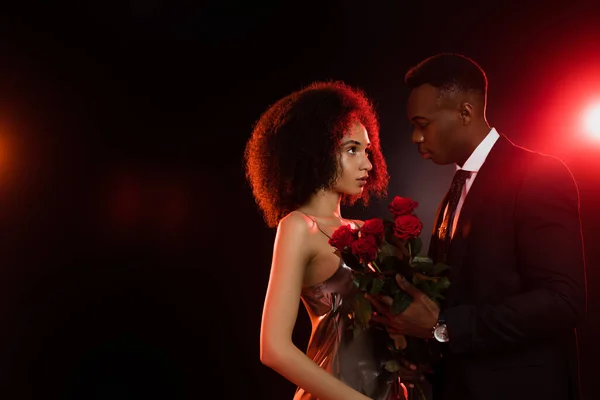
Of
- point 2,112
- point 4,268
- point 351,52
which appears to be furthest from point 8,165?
point 351,52

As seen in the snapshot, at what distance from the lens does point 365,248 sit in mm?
1955

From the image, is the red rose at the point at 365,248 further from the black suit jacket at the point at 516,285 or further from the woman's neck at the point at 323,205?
the woman's neck at the point at 323,205

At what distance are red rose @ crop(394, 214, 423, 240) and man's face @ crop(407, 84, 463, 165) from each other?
453mm

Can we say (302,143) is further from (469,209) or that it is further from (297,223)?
(469,209)

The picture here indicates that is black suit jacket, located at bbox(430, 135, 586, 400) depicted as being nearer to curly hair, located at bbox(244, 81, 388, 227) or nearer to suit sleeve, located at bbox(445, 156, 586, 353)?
suit sleeve, located at bbox(445, 156, 586, 353)

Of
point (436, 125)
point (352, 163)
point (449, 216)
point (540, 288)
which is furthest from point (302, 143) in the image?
point (540, 288)

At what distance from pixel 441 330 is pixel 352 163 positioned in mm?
777

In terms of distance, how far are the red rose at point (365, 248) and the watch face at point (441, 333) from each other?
11.9 inches

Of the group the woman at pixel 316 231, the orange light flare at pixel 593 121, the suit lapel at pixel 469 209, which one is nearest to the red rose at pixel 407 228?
the suit lapel at pixel 469 209

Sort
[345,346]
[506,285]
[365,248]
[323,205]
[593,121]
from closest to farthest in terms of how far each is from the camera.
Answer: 1. [365,248]
2. [506,285]
3. [345,346]
4. [323,205]
5. [593,121]

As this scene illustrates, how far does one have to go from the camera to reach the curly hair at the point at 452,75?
232 cm

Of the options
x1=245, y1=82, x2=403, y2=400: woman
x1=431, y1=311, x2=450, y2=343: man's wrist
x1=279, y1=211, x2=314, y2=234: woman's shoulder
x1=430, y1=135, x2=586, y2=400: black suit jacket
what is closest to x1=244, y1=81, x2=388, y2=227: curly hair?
x1=245, y1=82, x2=403, y2=400: woman

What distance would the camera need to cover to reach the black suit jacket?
1977 mm

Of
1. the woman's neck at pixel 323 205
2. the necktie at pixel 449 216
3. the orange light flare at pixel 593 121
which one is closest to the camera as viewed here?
the necktie at pixel 449 216
